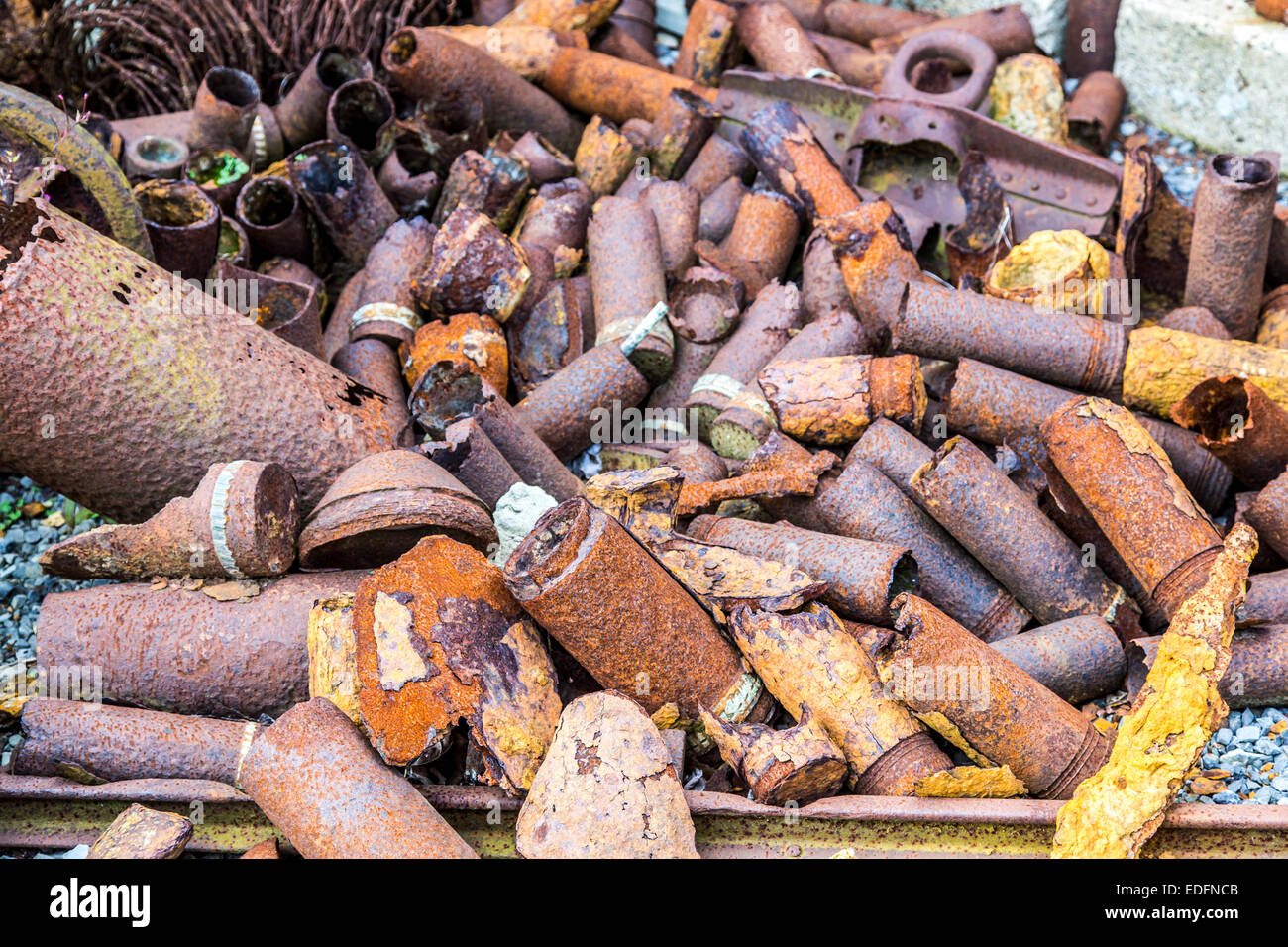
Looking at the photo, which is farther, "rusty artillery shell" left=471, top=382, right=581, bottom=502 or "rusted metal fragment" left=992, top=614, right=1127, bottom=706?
"rusty artillery shell" left=471, top=382, right=581, bottom=502

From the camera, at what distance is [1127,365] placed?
339 centimetres

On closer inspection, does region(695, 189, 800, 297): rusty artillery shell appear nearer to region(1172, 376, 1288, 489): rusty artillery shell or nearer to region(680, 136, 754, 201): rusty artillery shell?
region(680, 136, 754, 201): rusty artillery shell

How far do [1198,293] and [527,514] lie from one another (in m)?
2.59

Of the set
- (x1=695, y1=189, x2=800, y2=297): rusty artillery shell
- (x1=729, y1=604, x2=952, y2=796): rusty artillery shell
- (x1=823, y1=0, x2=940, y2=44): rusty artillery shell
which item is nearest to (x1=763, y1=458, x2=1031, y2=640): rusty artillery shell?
(x1=729, y1=604, x2=952, y2=796): rusty artillery shell

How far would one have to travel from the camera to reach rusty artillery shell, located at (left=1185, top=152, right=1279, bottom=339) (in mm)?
3586

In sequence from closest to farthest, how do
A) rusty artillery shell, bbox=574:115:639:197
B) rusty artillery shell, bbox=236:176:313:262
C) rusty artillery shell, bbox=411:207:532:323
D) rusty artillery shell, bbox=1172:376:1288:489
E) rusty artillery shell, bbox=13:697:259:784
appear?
1. rusty artillery shell, bbox=13:697:259:784
2. rusty artillery shell, bbox=1172:376:1288:489
3. rusty artillery shell, bbox=411:207:532:323
4. rusty artillery shell, bbox=236:176:313:262
5. rusty artillery shell, bbox=574:115:639:197

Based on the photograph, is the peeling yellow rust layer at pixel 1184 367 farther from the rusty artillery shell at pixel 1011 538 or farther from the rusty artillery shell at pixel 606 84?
the rusty artillery shell at pixel 606 84

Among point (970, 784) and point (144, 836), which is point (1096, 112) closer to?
point (970, 784)

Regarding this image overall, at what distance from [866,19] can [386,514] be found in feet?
14.4

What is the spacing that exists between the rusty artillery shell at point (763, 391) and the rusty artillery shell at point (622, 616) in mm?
892

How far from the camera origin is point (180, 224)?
4.15 m

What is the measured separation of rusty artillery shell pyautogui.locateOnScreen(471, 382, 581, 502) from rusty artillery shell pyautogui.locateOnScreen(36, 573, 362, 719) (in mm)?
729

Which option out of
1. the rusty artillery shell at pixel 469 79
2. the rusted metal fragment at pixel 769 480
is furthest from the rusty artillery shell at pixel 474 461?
the rusty artillery shell at pixel 469 79
